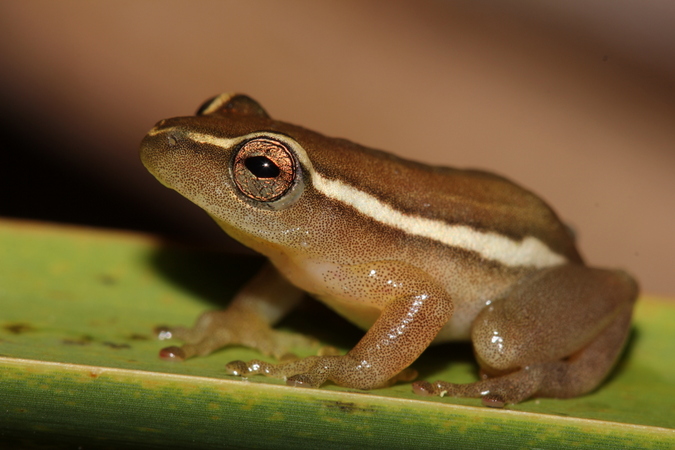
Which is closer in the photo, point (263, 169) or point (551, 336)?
point (263, 169)

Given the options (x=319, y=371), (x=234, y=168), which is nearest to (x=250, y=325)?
(x=319, y=371)

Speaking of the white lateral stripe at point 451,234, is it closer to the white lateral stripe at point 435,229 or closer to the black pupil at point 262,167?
the white lateral stripe at point 435,229

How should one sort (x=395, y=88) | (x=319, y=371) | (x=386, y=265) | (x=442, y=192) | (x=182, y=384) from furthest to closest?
(x=395, y=88) → (x=442, y=192) → (x=386, y=265) → (x=319, y=371) → (x=182, y=384)

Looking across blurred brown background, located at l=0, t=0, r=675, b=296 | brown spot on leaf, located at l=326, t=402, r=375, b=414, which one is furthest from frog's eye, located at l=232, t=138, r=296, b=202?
blurred brown background, located at l=0, t=0, r=675, b=296

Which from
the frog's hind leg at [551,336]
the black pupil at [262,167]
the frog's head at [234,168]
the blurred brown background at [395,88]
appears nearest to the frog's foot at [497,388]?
the frog's hind leg at [551,336]

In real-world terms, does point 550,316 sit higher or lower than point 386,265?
lower

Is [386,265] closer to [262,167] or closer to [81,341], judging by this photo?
[262,167]
